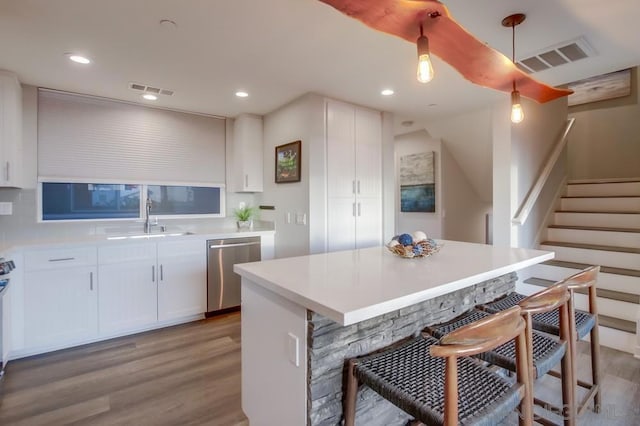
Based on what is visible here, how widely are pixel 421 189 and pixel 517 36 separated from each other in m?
3.52

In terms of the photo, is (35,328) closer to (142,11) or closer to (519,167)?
(142,11)

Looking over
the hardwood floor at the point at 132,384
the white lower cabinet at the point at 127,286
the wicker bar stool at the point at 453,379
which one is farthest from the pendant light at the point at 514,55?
the white lower cabinet at the point at 127,286

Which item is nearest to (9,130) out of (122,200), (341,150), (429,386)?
(122,200)

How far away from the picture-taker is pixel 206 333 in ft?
10.4

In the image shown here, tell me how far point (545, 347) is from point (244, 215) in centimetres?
345

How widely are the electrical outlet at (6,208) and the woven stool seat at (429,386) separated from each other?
356 centimetres

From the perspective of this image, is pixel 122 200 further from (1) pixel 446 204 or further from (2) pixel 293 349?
(1) pixel 446 204

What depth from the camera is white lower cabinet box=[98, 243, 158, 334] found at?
2.99 m

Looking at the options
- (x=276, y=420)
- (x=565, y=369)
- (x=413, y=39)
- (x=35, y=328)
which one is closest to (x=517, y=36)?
(x=413, y=39)

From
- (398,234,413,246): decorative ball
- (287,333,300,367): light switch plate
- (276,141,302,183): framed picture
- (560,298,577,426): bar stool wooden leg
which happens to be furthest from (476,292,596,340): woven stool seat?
(276,141,302,183): framed picture

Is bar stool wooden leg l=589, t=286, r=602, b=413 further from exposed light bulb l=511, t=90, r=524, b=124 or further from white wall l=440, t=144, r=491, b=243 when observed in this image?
white wall l=440, t=144, r=491, b=243

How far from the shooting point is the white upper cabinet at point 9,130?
2.74 m

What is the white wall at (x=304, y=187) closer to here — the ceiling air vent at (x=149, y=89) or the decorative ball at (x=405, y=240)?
the ceiling air vent at (x=149, y=89)

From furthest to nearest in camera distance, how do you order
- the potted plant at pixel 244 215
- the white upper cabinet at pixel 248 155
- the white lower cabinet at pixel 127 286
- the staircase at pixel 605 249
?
1. the potted plant at pixel 244 215
2. the white upper cabinet at pixel 248 155
3. the white lower cabinet at pixel 127 286
4. the staircase at pixel 605 249
